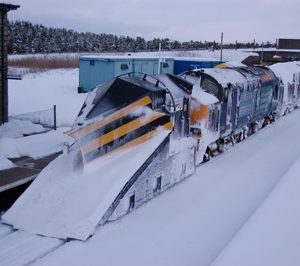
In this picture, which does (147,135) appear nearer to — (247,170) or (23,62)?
(247,170)

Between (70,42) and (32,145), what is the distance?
74.8 metres

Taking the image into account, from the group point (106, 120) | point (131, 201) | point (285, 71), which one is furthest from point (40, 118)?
point (285, 71)

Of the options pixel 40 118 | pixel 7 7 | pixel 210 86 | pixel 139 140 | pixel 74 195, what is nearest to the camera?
pixel 74 195

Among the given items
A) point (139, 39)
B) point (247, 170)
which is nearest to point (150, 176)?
point (247, 170)

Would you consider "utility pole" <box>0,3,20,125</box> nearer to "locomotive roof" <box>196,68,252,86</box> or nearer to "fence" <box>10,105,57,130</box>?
"fence" <box>10,105,57,130</box>

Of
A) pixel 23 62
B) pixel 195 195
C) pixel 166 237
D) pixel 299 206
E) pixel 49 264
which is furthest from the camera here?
pixel 23 62

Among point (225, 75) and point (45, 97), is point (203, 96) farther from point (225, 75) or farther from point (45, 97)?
point (45, 97)

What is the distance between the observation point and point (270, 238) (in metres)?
5.56

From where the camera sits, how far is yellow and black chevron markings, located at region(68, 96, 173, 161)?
697 centimetres

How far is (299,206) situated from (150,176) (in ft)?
8.09

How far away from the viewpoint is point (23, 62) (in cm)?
4150

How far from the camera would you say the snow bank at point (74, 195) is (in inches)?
242

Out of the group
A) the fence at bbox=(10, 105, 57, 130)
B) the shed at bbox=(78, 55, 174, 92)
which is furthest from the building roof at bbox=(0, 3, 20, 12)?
the shed at bbox=(78, 55, 174, 92)

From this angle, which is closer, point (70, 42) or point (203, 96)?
point (203, 96)
